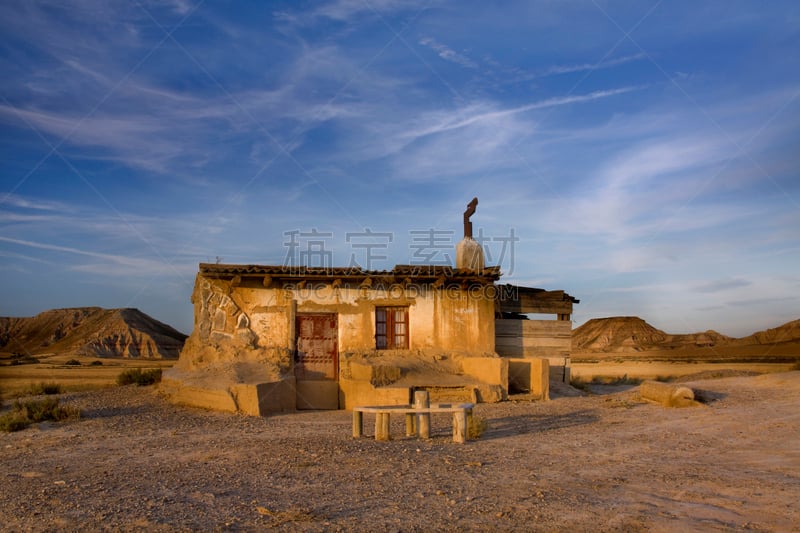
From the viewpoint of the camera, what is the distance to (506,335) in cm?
1716

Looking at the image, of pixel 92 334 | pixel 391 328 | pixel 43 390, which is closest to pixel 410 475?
pixel 391 328

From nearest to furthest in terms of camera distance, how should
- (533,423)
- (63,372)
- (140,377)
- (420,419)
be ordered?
(420,419) → (533,423) → (140,377) → (63,372)

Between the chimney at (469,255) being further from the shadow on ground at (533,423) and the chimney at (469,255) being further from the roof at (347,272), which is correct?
the shadow on ground at (533,423)

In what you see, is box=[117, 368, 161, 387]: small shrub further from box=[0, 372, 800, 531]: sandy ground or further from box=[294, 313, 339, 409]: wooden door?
box=[0, 372, 800, 531]: sandy ground

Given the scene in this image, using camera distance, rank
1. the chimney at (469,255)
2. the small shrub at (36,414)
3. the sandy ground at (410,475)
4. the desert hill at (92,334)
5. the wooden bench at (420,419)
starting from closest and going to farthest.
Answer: the sandy ground at (410,475) < the wooden bench at (420,419) < the small shrub at (36,414) < the chimney at (469,255) < the desert hill at (92,334)

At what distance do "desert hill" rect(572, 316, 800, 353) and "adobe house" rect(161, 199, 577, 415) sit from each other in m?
41.3

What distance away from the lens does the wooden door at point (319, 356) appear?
1488 centimetres

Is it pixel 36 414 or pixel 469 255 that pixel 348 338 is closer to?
pixel 469 255

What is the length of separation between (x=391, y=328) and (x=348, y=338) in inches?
44.3

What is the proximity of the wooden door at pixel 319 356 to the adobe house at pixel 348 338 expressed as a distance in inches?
0.9

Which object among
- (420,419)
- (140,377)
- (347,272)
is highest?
(347,272)

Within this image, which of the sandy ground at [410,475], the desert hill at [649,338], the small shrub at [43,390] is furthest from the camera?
the desert hill at [649,338]

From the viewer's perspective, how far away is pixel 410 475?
→ 22.7ft

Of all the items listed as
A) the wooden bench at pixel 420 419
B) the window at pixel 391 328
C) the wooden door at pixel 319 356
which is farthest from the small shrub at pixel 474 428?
the window at pixel 391 328
